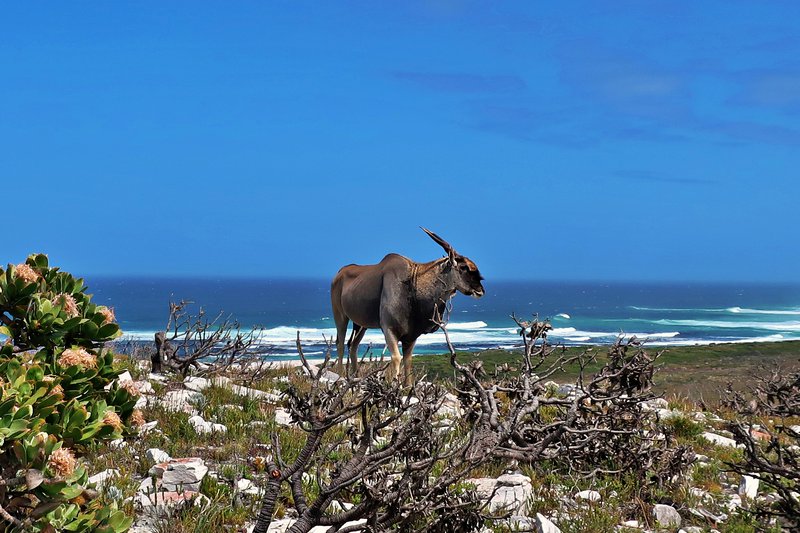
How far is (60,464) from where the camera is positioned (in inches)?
125

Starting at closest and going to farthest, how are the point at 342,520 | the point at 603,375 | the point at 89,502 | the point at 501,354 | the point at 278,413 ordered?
the point at 89,502
the point at 342,520
the point at 603,375
the point at 278,413
the point at 501,354

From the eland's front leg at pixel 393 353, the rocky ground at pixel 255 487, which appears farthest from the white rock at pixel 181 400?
the eland's front leg at pixel 393 353

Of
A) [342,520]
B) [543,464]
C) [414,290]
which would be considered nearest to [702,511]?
[543,464]

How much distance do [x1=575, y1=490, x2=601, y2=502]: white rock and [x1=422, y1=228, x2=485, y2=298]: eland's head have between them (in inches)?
220

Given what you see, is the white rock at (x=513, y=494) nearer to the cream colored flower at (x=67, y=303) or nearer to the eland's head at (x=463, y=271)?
the cream colored flower at (x=67, y=303)

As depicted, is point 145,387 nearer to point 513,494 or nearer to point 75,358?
point 513,494

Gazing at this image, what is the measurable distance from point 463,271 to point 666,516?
249 inches

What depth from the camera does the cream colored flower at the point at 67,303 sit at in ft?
12.7

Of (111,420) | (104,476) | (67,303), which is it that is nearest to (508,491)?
(104,476)

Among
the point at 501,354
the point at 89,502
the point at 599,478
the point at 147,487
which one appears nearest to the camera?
the point at 89,502

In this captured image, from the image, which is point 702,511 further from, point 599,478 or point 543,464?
point 543,464

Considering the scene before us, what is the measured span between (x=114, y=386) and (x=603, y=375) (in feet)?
15.3

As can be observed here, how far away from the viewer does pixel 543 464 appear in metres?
6.89

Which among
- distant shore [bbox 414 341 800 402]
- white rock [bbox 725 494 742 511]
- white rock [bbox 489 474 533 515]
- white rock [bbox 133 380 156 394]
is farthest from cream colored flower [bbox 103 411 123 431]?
distant shore [bbox 414 341 800 402]
